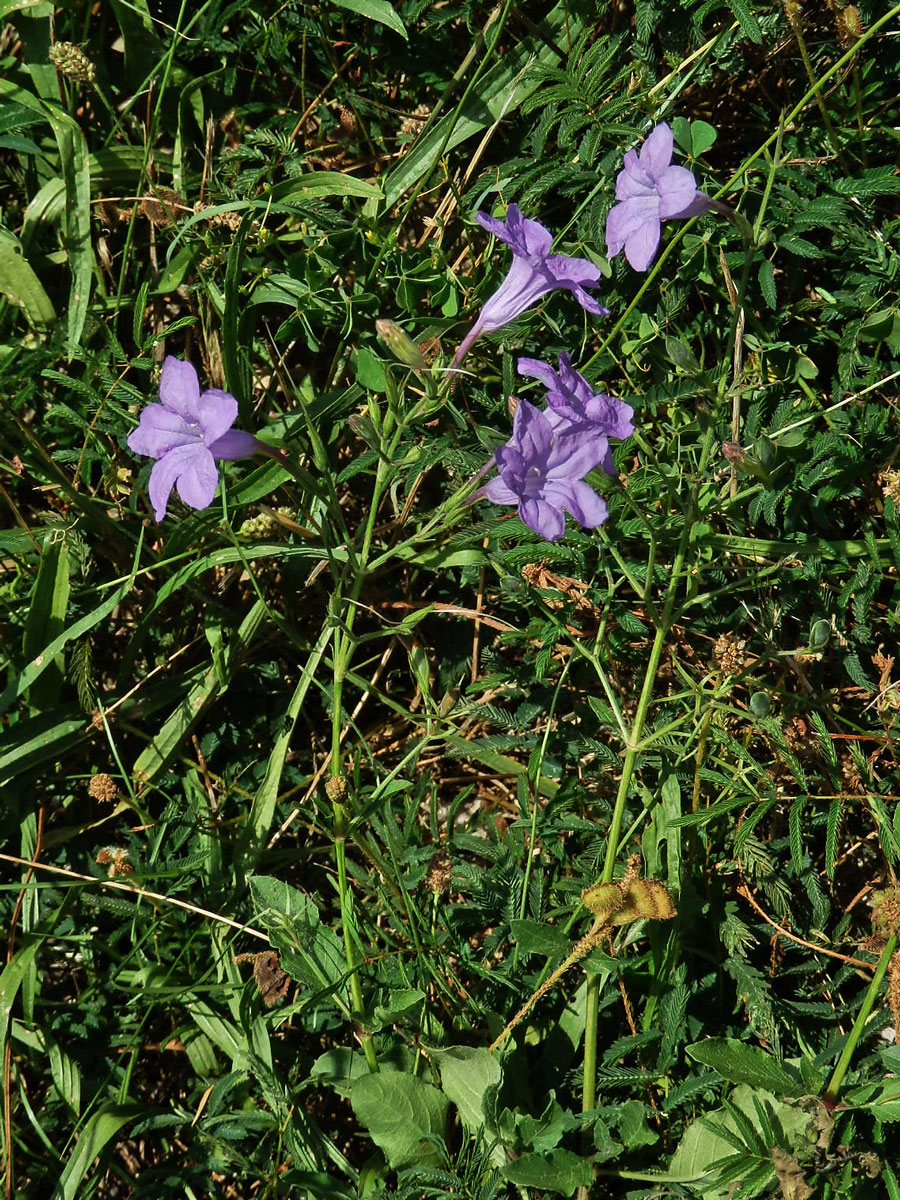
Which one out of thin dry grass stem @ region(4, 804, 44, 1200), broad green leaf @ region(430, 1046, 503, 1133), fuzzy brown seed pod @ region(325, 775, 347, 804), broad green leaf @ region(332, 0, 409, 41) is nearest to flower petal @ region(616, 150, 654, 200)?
broad green leaf @ region(332, 0, 409, 41)

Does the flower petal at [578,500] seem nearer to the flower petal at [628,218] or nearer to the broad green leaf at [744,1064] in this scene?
the flower petal at [628,218]

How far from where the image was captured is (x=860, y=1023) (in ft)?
7.81

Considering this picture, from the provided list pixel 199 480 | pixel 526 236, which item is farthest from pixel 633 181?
pixel 199 480

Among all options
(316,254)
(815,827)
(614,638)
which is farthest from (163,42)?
(815,827)

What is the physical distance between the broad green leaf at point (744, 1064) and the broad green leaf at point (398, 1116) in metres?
0.66

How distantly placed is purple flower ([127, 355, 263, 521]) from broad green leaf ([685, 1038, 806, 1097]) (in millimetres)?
1639

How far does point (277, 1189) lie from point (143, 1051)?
0.63 meters

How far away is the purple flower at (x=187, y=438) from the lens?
2203 millimetres

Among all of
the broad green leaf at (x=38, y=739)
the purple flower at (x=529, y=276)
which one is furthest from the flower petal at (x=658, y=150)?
the broad green leaf at (x=38, y=739)

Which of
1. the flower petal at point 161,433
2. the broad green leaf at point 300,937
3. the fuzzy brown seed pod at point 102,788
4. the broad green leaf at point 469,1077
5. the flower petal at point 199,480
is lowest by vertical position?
the fuzzy brown seed pod at point 102,788

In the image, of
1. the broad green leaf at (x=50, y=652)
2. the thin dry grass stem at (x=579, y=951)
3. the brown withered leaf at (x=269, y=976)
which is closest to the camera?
the thin dry grass stem at (x=579, y=951)

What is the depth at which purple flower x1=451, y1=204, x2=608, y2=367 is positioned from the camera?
240cm

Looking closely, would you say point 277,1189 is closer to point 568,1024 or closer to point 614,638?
point 568,1024

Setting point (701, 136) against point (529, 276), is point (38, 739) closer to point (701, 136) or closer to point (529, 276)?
point (529, 276)
